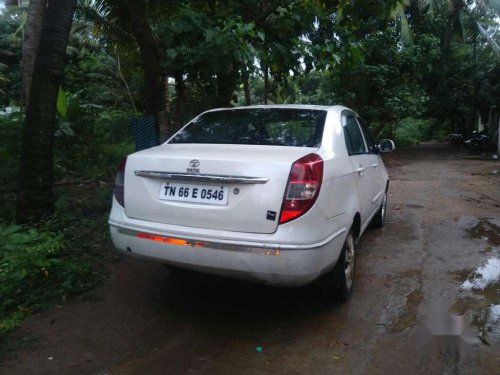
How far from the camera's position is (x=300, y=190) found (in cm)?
285

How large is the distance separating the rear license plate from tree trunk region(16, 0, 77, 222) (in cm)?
195

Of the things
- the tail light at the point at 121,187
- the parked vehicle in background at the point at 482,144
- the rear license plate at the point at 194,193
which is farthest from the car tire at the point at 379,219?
the parked vehicle in background at the point at 482,144

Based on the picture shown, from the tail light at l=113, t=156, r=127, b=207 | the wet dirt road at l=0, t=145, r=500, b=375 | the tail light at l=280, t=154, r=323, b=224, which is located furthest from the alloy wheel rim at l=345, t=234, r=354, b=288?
the tail light at l=113, t=156, r=127, b=207

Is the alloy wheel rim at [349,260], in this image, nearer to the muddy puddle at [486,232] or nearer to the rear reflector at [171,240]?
the rear reflector at [171,240]

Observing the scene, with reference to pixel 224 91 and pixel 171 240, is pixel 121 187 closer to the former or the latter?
pixel 171 240

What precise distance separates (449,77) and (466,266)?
17.3 meters

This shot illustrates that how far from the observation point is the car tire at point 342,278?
134 inches

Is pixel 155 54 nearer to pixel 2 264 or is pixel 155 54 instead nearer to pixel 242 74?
pixel 242 74

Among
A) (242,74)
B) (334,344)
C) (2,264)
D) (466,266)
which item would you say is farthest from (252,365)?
(242,74)

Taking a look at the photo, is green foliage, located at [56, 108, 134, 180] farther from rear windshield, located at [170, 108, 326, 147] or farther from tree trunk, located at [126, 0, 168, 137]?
rear windshield, located at [170, 108, 326, 147]

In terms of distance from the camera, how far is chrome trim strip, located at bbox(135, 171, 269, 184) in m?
2.86

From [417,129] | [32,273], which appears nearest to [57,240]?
[32,273]

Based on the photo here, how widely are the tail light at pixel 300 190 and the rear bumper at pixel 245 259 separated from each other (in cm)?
24

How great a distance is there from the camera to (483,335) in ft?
10.2
